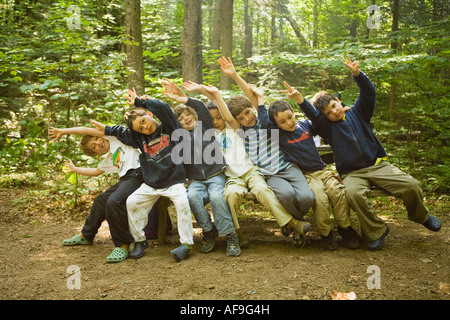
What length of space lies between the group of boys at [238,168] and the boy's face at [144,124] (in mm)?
11

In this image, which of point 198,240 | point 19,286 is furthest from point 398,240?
point 19,286

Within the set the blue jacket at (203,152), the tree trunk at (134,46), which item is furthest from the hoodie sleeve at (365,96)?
the tree trunk at (134,46)

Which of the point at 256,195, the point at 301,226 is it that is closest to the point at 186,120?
the point at 256,195

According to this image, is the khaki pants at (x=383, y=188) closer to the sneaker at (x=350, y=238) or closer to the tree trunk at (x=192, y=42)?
the sneaker at (x=350, y=238)

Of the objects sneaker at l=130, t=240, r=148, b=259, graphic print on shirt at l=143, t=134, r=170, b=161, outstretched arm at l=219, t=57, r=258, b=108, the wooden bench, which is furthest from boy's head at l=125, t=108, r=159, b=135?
sneaker at l=130, t=240, r=148, b=259

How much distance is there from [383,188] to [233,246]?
1711mm

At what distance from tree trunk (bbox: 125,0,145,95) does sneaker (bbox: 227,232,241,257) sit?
368 centimetres

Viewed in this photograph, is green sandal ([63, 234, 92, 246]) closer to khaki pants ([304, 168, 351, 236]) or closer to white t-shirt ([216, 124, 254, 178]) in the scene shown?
white t-shirt ([216, 124, 254, 178])

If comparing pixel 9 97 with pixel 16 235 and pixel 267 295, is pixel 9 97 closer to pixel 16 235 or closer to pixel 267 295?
pixel 16 235

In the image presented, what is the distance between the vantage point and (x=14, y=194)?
20.9 feet

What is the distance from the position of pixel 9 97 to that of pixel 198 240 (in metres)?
7.87

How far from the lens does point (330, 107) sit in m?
3.69

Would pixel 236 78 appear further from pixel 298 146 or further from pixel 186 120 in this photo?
pixel 298 146

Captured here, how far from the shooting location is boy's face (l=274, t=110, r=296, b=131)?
369cm
